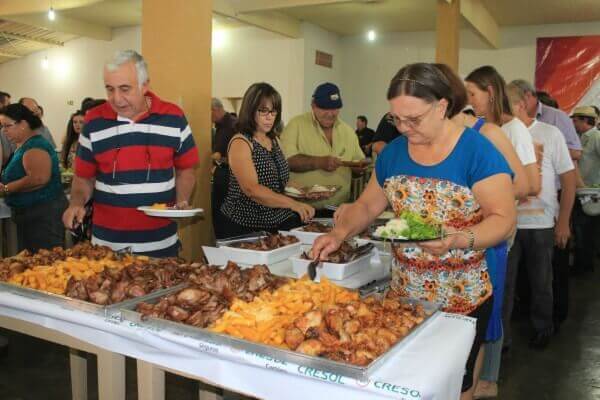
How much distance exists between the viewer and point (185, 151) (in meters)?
2.58

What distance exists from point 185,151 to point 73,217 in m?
0.55

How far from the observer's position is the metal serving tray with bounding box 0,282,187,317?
159cm

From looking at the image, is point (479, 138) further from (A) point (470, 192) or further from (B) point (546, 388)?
(B) point (546, 388)

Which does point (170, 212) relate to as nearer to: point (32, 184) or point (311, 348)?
point (311, 348)

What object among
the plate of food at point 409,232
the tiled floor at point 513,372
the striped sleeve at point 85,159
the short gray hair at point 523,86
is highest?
the short gray hair at point 523,86

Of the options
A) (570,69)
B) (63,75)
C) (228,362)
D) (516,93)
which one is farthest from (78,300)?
(63,75)

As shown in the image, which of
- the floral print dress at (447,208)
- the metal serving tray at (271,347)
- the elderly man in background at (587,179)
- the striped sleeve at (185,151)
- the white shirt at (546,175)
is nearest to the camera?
the metal serving tray at (271,347)

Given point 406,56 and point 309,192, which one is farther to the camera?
point 406,56

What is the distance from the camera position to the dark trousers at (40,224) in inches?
151

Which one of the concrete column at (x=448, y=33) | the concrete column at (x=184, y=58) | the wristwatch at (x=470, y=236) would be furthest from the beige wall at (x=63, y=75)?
the wristwatch at (x=470, y=236)

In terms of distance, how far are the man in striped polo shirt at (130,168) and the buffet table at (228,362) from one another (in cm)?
73

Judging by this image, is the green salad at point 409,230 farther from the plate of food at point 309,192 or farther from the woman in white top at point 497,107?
the plate of food at point 309,192

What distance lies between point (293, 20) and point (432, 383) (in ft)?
34.6

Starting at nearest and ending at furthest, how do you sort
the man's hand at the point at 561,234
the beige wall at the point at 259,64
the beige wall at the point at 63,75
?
1. the man's hand at the point at 561,234
2. the beige wall at the point at 259,64
3. the beige wall at the point at 63,75
